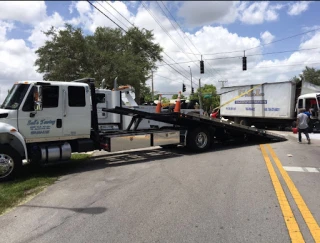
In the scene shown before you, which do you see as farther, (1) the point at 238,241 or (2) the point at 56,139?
(2) the point at 56,139

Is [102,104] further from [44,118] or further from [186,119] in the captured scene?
[44,118]

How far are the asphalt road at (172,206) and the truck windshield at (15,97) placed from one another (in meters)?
2.20

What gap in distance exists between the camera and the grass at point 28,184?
6004 millimetres

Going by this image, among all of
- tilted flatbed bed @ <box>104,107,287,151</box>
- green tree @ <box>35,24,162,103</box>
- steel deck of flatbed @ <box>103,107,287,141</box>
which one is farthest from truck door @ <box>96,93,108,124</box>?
green tree @ <box>35,24,162,103</box>

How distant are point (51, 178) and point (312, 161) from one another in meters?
7.29

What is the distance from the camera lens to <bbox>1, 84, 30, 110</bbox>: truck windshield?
8047mm

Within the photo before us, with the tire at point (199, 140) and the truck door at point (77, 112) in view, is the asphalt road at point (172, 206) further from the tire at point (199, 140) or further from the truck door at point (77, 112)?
the tire at point (199, 140)

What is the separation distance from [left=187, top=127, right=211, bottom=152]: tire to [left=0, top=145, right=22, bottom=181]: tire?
19.6 feet

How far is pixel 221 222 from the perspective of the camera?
183 inches

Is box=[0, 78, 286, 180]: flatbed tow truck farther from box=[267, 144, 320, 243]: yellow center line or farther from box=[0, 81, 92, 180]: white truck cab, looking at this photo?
box=[267, 144, 320, 243]: yellow center line

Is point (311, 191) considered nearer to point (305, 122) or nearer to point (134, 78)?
point (305, 122)

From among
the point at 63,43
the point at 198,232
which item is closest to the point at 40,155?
the point at 198,232

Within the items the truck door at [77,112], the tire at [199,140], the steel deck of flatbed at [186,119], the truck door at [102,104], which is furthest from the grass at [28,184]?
the truck door at [102,104]

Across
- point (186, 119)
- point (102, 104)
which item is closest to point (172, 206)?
point (186, 119)
